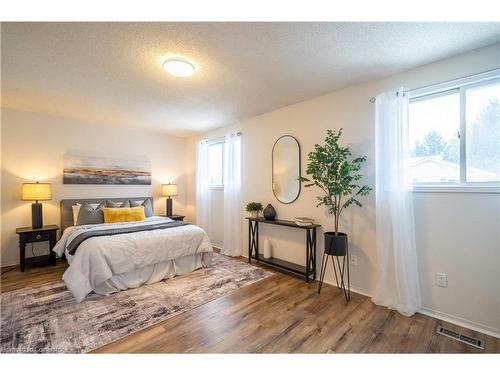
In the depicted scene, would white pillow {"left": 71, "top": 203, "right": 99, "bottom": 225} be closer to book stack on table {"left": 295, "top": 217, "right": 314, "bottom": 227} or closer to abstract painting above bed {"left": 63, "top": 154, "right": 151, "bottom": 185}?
abstract painting above bed {"left": 63, "top": 154, "right": 151, "bottom": 185}

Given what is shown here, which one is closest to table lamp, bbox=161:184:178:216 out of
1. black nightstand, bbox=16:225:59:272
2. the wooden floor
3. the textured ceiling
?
black nightstand, bbox=16:225:59:272

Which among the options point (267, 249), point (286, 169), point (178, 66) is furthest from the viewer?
point (267, 249)

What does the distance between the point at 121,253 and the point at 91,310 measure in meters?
0.62

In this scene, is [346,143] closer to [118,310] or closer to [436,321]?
[436,321]

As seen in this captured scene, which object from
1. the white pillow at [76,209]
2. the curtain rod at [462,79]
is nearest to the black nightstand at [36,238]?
the white pillow at [76,209]

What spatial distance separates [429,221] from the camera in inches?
87.4

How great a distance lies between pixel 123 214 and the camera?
3879 millimetres

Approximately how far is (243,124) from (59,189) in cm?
344

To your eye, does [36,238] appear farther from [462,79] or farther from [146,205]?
[462,79]

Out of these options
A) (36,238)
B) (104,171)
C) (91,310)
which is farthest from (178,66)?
(36,238)

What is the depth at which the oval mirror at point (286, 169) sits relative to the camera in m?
3.32

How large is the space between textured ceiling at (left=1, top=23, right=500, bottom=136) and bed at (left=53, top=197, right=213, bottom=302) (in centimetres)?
185

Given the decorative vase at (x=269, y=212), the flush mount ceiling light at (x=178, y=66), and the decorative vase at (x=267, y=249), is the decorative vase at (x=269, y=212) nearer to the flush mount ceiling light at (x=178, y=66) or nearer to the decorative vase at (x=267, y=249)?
the decorative vase at (x=267, y=249)

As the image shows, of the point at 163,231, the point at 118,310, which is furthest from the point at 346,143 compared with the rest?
the point at 118,310
